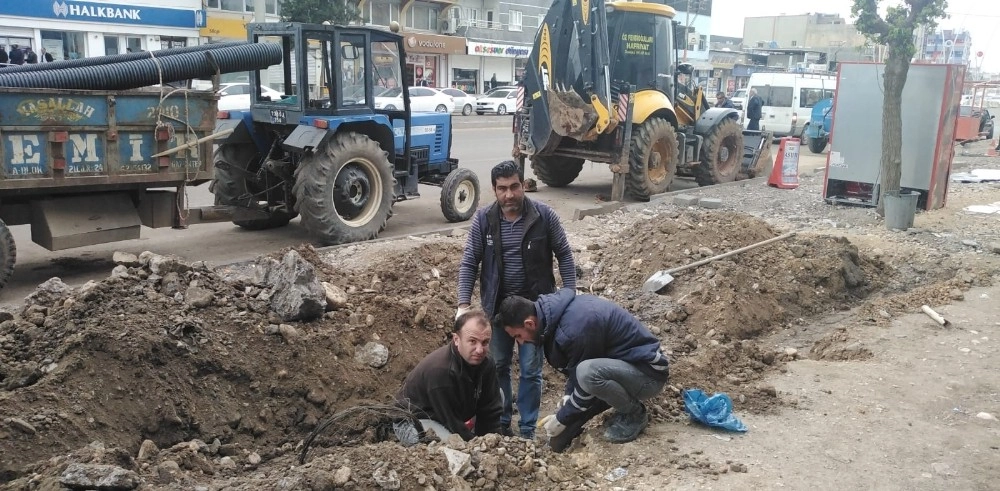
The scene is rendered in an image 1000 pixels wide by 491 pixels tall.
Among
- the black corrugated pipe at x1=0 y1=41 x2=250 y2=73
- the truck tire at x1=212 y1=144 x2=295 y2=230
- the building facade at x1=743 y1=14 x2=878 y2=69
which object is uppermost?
the building facade at x1=743 y1=14 x2=878 y2=69

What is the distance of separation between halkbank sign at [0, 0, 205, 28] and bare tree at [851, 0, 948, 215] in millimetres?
26557

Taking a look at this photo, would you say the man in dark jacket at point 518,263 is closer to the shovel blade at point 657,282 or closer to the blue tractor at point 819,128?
the shovel blade at point 657,282

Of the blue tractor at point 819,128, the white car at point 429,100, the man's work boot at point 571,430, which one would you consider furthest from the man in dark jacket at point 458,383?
the white car at point 429,100

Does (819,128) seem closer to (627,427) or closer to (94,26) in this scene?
(627,427)

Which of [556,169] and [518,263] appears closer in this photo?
[518,263]

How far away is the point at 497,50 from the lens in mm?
47125

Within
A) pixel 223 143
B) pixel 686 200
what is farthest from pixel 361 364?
pixel 686 200

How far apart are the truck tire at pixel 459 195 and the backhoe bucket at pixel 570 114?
2.31m

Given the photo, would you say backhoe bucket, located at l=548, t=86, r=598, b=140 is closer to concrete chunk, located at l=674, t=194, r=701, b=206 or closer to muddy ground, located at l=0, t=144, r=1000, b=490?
concrete chunk, located at l=674, t=194, r=701, b=206

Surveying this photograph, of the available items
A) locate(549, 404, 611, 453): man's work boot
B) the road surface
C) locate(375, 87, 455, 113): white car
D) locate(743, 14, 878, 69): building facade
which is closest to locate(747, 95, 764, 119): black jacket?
the road surface

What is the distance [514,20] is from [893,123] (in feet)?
133

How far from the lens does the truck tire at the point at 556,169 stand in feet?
47.7

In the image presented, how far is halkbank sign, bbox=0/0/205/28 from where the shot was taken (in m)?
26.9

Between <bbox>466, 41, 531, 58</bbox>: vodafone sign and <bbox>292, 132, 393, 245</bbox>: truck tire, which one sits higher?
<bbox>466, 41, 531, 58</bbox>: vodafone sign
